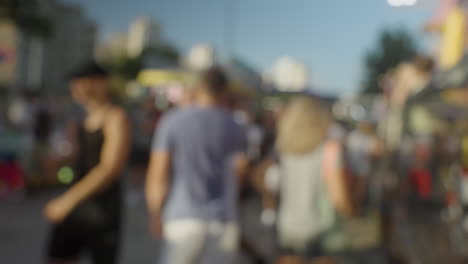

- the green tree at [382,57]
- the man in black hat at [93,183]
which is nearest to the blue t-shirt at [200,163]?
the man in black hat at [93,183]

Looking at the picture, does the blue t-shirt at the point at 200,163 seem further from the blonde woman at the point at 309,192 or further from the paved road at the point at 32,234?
the paved road at the point at 32,234

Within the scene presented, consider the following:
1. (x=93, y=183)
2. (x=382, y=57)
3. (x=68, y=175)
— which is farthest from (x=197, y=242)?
(x=382, y=57)

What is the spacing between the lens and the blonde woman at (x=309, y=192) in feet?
7.66

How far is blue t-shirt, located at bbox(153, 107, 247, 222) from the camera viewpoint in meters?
2.24

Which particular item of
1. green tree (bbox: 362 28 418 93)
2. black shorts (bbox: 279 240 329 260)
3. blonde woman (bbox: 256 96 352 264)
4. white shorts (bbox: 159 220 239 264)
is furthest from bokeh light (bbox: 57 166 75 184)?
green tree (bbox: 362 28 418 93)

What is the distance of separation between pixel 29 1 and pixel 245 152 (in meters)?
8.27

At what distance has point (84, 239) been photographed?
7.55ft

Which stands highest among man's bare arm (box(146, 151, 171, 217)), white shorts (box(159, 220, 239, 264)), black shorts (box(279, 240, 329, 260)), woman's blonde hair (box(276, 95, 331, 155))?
woman's blonde hair (box(276, 95, 331, 155))

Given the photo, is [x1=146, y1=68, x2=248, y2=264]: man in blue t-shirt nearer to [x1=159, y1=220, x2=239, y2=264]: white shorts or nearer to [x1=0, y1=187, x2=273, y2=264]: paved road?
[x1=159, y1=220, x2=239, y2=264]: white shorts

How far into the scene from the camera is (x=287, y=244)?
2.42 meters

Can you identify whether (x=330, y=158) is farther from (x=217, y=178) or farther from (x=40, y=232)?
(x=40, y=232)

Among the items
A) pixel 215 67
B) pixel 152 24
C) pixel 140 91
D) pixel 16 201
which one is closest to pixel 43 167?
pixel 16 201

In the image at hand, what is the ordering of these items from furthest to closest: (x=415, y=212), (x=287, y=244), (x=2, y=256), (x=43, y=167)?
(x=43, y=167), (x=415, y=212), (x=2, y=256), (x=287, y=244)

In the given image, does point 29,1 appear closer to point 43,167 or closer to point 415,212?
point 43,167
